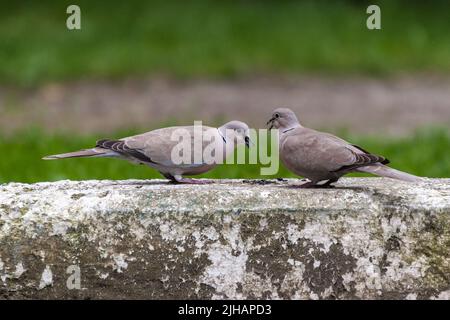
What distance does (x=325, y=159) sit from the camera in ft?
13.6

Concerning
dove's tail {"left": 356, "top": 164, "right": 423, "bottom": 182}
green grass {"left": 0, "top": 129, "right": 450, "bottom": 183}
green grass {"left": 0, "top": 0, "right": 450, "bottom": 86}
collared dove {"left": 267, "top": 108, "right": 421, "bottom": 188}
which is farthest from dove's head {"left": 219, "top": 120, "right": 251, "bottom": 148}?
green grass {"left": 0, "top": 0, "right": 450, "bottom": 86}

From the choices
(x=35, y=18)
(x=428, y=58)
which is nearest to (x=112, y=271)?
(x=428, y=58)

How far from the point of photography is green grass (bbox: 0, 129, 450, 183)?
25.4 ft

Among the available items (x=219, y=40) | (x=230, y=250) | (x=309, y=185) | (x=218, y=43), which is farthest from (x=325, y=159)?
(x=219, y=40)

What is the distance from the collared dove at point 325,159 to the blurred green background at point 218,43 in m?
6.02

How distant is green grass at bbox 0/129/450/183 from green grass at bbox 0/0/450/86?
3721 mm

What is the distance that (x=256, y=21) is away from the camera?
15633mm

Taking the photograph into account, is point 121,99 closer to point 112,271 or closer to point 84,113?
point 84,113

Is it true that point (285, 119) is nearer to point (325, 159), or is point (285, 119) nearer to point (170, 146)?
point (325, 159)

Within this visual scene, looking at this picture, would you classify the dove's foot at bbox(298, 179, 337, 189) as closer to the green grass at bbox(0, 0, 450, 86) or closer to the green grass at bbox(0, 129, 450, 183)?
the green grass at bbox(0, 129, 450, 183)

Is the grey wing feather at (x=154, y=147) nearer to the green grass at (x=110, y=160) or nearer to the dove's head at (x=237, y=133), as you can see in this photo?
the dove's head at (x=237, y=133)

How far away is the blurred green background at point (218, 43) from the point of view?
43.7 ft

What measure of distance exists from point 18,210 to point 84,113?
806 centimetres

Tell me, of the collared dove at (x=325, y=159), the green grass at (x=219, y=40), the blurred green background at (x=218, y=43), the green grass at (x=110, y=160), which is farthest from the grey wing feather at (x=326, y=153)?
the green grass at (x=219, y=40)
